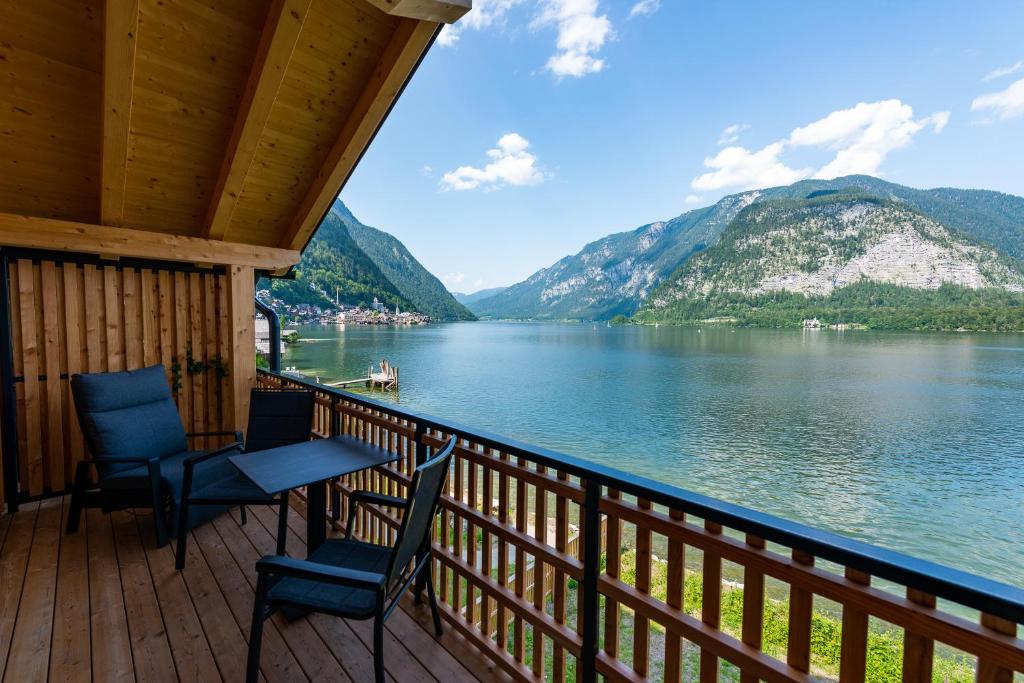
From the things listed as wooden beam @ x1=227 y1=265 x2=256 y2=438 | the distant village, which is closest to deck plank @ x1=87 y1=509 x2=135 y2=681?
wooden beam @ x1=227 y1=265 x2=256 y2=438

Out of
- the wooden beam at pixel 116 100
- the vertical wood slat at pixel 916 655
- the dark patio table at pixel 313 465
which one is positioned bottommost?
the dark patio table at pixel 313 465

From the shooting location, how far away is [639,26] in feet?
103

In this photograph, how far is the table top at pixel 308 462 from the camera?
2.09 m

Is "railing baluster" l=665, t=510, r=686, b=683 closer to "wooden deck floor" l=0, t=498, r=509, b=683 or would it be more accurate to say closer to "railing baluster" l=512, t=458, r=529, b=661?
"railing baluster" l=512, t=458, r=529, b=661

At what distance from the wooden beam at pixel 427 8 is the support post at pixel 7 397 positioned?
359cm

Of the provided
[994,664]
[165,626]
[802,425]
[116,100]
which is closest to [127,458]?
[165,626]

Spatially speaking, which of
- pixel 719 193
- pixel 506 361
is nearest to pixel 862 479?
pixel 506 361

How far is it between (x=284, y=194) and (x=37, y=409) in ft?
8.43

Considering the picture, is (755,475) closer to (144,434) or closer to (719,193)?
(144,434)

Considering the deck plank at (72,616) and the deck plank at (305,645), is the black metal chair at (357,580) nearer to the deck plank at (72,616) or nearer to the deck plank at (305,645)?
the deck plank at (305,645)

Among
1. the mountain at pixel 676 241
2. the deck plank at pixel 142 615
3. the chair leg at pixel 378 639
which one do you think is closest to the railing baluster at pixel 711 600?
the chair leg at pixel 378 639

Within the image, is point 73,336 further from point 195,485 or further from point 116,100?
point 116,100

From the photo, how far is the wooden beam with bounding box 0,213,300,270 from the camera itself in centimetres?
319

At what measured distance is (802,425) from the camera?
18172mm
